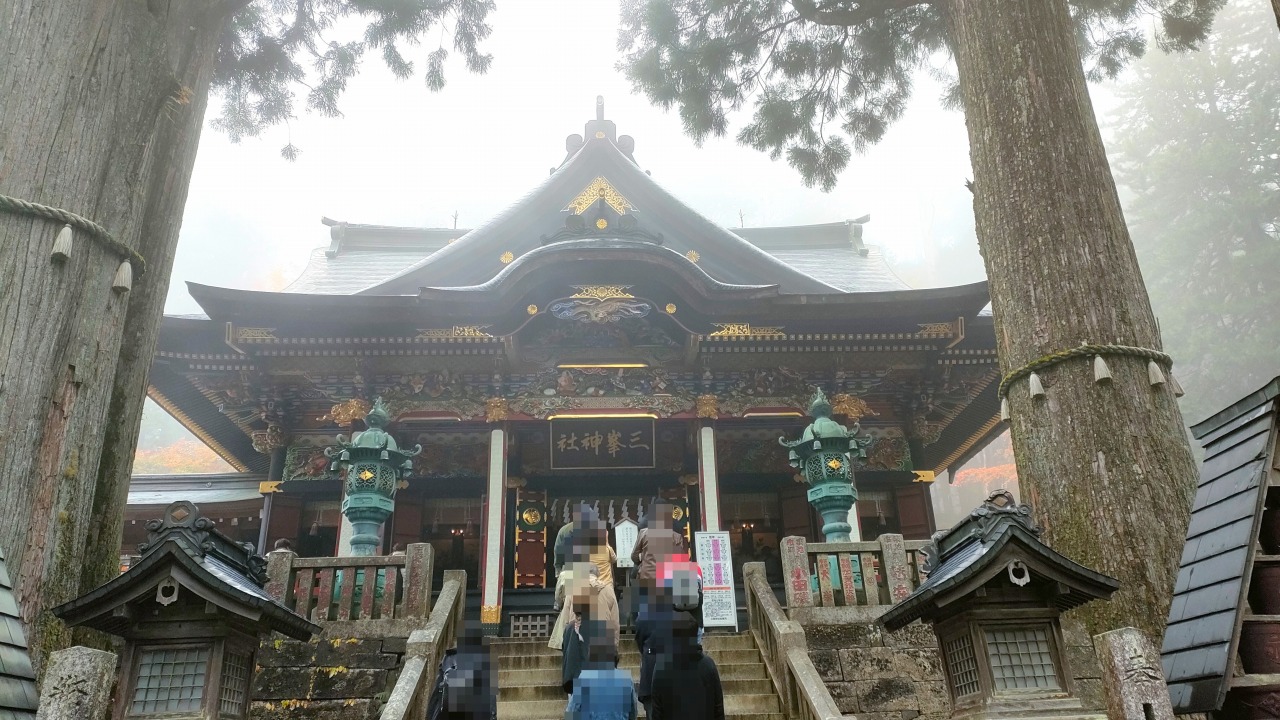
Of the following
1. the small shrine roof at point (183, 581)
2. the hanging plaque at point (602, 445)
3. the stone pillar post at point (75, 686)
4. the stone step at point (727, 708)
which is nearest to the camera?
the stone pillar post at point (75, 686)

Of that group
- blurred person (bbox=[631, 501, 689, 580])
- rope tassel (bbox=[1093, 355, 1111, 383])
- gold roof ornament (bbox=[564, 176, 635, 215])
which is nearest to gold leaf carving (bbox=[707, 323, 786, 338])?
gold roof ornament (bbox=[564, 176, 635, 215])

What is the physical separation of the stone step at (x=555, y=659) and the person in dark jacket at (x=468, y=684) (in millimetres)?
2778

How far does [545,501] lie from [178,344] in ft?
16.7

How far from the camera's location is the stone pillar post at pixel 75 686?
2477 millimetres

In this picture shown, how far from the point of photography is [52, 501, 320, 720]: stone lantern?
135 inches

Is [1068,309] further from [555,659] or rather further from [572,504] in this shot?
[572,504]

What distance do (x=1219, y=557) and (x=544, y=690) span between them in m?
4.95

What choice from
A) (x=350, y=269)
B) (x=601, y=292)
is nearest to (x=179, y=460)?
(x=350, y=269)

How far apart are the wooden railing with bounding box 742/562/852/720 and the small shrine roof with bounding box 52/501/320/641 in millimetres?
3246

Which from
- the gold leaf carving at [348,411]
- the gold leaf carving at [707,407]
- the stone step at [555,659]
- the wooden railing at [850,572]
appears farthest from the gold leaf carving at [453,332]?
the wooden railing at [850,572]

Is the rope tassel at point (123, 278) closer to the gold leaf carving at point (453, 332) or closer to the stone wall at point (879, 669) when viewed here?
the stone wall at point (879, 669)

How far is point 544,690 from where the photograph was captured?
20.3 ft

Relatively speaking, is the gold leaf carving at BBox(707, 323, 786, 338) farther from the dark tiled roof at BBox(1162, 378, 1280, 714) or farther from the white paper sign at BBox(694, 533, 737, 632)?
the dark tiled roof at BBox(1162, 378, 1280, 714)

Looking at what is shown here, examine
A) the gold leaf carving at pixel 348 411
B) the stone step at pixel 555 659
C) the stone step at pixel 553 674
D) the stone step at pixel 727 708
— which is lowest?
the stone step at pixel 727 708
